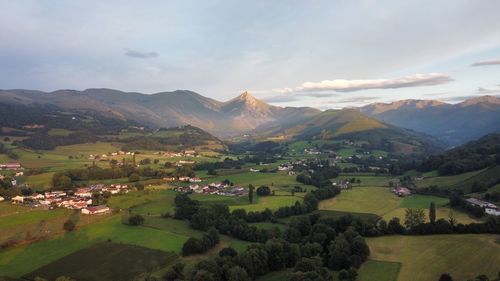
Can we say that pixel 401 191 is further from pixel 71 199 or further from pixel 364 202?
pixel 71 199

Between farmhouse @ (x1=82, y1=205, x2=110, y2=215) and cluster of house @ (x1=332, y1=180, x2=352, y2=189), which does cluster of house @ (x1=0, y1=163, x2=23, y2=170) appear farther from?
cluster of house @ (x1=332, y1=180, x2=352, y2=189)

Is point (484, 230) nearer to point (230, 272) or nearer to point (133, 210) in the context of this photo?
point (230, 272)

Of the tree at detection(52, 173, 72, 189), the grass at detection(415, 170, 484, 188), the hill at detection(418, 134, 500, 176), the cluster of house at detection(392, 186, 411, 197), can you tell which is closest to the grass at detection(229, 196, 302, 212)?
the cluster of house at detection(392, 186, 411, 197)

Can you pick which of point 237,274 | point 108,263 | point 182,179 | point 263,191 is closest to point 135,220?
point 108,263

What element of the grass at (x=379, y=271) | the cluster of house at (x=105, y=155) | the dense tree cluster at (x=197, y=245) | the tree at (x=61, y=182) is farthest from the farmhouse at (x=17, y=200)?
the cluster of house at (x=105, y=155)

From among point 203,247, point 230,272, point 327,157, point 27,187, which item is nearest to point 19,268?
point 203,247

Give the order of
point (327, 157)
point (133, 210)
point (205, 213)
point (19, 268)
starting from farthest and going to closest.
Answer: point (327, 157), point (133, 210), point (205, 213), point (19, 268)
